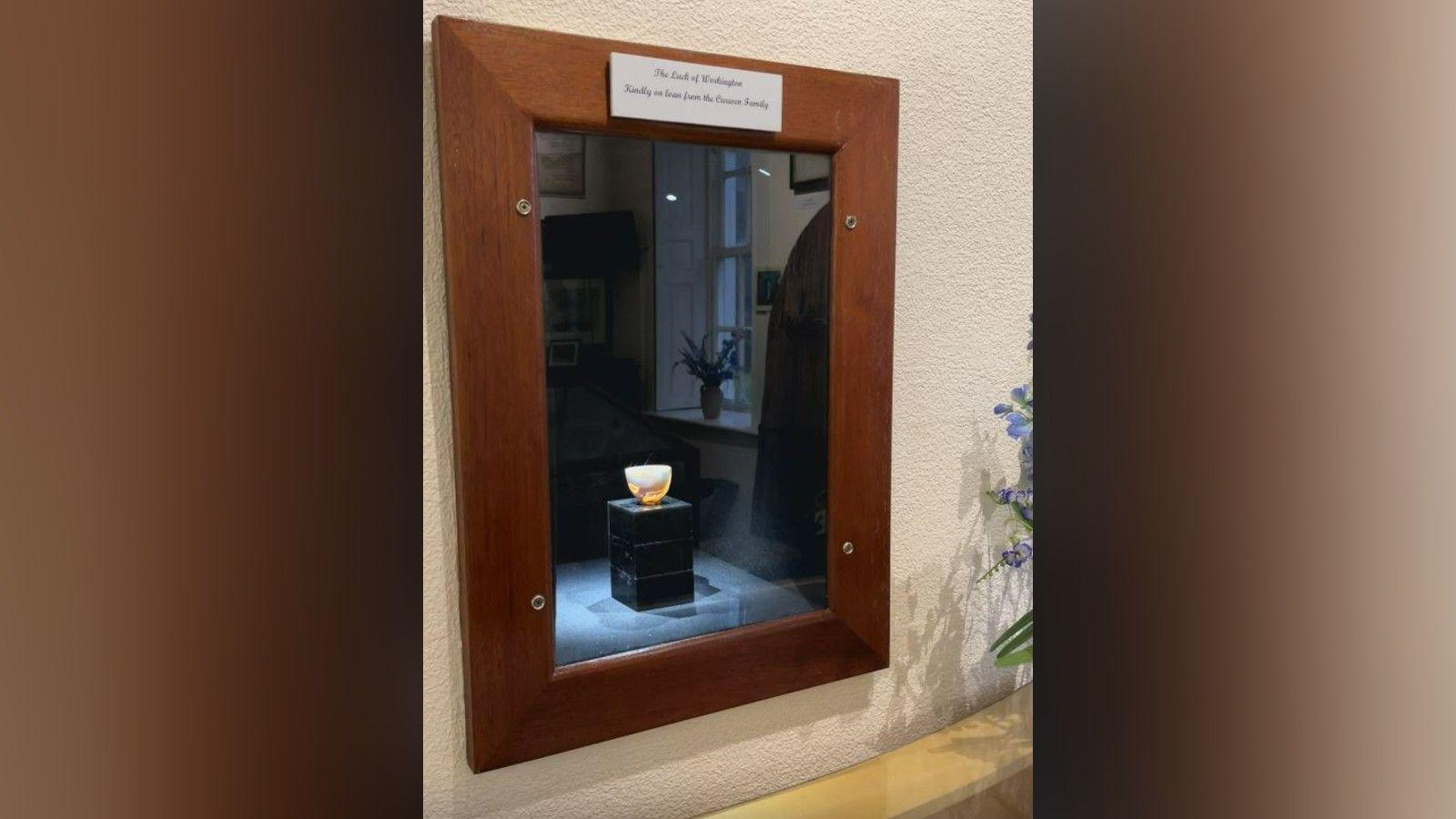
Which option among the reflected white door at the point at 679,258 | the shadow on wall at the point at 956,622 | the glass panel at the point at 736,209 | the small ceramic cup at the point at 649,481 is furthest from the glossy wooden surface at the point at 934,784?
the glass panel at the point at 736,209

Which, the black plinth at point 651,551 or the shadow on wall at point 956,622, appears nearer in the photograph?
the black plinth at point 651,551

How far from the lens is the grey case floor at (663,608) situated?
0.98 metres

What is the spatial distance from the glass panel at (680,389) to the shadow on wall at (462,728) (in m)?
0.09

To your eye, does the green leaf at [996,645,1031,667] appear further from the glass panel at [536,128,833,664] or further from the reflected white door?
the reflected white door

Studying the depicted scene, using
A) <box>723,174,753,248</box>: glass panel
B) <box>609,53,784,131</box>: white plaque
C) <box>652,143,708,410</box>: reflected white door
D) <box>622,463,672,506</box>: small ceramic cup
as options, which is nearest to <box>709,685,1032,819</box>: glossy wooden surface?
<box>622,463,672,506</box>: small ceramic cup

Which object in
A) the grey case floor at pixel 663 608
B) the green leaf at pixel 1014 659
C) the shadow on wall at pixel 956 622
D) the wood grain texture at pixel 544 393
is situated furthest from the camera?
the shadow on wall at pixel 956 622

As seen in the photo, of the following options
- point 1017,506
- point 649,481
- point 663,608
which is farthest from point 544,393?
point 1017,506

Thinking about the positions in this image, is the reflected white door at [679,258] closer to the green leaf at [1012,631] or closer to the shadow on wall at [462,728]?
the shadow on wall at [462,728]

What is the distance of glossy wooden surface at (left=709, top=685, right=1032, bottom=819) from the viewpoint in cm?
106

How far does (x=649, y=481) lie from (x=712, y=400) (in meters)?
0.11

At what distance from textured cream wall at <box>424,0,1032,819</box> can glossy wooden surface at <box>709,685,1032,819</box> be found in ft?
0.16

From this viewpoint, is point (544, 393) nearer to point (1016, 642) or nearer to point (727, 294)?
point (727, 294)

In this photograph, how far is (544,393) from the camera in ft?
3.07
